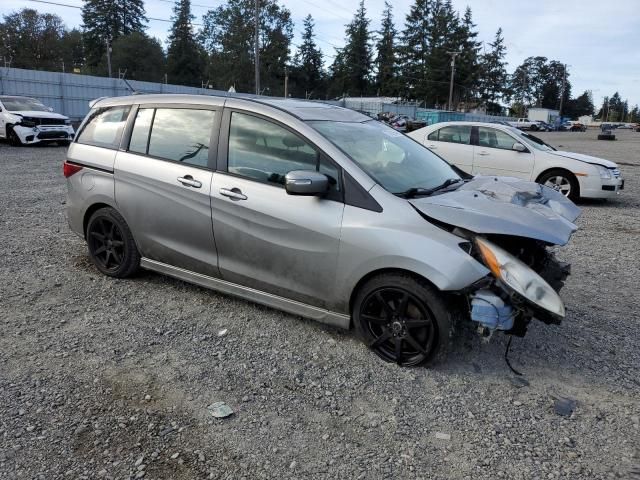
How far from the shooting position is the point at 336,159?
11.9ft

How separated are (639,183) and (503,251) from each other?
12461 millimetres

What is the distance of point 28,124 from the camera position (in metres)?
17.4

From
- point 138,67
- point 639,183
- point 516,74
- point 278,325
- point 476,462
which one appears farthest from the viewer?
point 516,74

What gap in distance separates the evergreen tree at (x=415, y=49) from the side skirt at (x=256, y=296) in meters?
90.2

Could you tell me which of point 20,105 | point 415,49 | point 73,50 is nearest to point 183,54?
point 73,50

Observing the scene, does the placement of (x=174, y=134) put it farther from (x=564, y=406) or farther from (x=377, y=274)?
(x=564, y=406)

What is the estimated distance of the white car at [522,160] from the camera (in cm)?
984

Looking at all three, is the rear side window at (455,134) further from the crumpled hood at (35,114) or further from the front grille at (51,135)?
the crumpled hood at (35,114)

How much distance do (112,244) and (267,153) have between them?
193 cm

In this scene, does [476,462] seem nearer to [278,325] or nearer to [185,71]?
[278,325]

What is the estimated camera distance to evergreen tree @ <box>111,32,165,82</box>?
75.4 m

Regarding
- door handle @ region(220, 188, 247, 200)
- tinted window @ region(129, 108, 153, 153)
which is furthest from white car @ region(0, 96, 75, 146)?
door handle @ region(220, 188, 247, 200)

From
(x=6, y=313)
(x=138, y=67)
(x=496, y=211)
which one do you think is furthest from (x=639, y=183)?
(x=138, y=67)

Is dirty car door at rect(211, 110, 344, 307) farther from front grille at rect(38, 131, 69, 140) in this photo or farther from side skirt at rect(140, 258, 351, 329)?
front grille at rect(38, 131, 69, 140)
